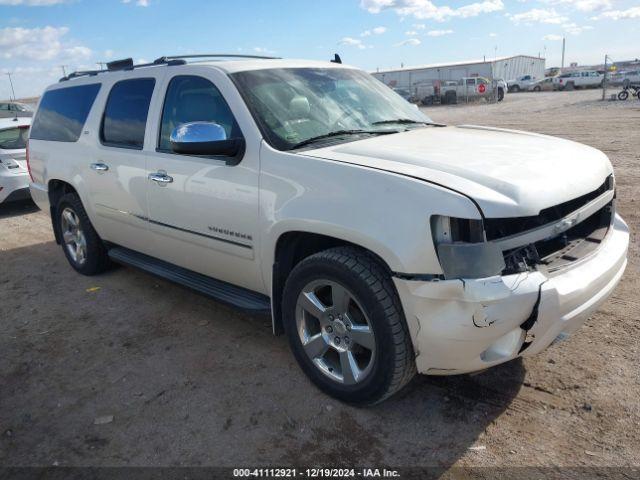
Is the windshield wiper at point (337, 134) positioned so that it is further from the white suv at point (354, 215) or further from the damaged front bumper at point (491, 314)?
the damaged front bumper at point (491, 314)

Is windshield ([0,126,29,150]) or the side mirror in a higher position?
the side mirror

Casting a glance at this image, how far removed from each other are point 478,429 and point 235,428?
1.30 meters

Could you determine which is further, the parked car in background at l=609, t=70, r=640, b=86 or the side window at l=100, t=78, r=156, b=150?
the parked car in background at l=609, t=70, r=640, b=86

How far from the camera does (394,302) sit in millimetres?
2639

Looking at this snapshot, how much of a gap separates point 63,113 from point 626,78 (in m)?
45.0

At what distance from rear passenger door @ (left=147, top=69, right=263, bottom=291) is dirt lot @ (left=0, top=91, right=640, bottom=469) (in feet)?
1.92

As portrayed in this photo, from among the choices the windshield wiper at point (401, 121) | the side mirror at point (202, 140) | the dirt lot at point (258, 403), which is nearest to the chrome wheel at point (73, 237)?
the dirt lot at point (258, 403)

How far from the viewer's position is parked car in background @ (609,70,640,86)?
39500 millimetres

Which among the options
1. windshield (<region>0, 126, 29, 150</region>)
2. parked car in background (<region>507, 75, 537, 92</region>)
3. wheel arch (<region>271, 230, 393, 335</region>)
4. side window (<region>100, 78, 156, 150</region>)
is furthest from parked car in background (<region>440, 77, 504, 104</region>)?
wheel arch (<region>271, 230, 393, 335</region>)

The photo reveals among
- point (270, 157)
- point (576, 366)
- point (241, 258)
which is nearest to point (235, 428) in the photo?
point (241, 258)

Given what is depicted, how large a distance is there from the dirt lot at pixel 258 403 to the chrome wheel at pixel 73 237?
1059 mm

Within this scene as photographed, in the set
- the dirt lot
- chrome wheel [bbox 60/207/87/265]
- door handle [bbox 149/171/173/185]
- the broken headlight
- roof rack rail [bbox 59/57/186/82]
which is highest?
roof rack rail [bbox 59/57/186/82]

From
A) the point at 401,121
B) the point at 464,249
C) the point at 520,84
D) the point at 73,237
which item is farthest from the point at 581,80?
the point at 464,249

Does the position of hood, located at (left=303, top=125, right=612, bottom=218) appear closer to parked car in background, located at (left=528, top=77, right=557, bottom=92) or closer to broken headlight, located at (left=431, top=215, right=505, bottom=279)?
broken headlight, located at (left=431, top=215, right=505, bottom=279)
